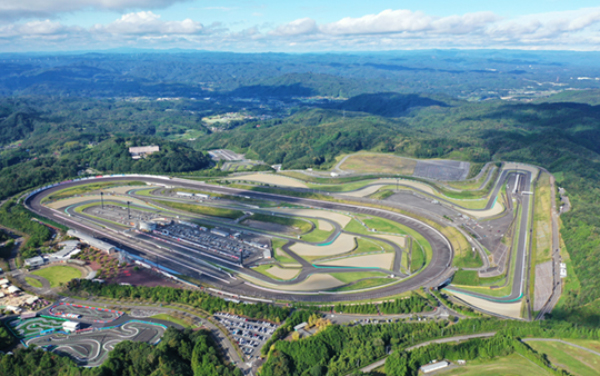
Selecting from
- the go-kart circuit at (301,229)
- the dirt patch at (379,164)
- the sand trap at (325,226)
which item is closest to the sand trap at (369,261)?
the go-kart circuit at (301,229)

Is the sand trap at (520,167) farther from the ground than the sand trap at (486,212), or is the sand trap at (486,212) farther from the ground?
the sand trap at (520,167)

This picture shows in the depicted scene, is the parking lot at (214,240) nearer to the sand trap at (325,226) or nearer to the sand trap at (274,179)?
the sand trap at (325,226)

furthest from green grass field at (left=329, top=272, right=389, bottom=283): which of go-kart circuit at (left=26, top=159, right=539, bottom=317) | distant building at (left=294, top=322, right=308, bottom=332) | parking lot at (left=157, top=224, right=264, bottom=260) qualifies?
parking lot at (left=157, top=224, right=264, bottom=260)

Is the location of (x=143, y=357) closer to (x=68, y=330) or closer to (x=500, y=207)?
(x=68, y=330)

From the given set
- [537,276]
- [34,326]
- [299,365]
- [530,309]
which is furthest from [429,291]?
[34,326]

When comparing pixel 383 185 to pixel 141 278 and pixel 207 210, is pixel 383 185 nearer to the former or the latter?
pixel 207 210

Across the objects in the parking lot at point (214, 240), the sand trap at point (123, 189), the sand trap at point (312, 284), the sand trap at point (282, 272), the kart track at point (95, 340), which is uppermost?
the sand trap at point (123, 189)
